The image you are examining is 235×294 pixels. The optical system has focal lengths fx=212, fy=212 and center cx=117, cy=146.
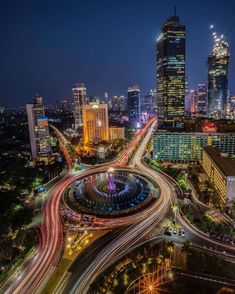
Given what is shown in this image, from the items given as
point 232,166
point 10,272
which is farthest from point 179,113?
point 10,272

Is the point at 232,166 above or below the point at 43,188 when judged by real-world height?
above

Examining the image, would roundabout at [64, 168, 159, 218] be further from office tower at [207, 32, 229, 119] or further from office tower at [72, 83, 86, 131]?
office tower at [207, 32, 229, 119]

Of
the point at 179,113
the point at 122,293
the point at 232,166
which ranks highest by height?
the point at 179,113

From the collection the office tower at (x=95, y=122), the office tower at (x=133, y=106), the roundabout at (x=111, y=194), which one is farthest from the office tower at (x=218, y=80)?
the roundabout at (x=111, y=194)

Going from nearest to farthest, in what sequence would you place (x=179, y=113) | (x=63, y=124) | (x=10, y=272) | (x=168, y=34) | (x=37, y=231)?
(x=10, y=272)
(x=37, y=231)
(x=168, y=34)
(x=179, y=113)
(x=63, y=124)

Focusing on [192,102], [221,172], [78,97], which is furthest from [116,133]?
[192,102]

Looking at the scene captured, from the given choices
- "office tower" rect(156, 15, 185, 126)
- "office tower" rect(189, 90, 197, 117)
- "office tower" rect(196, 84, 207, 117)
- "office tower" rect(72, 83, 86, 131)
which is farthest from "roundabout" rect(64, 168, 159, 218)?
"office tower" rect(189, 90, 197, 117)

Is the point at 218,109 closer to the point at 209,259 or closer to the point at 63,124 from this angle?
the point at 63,124
